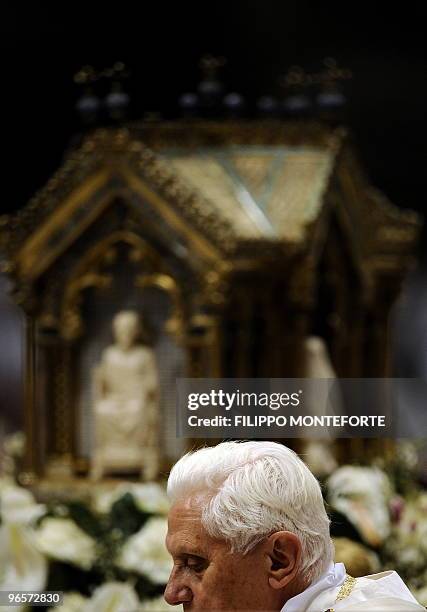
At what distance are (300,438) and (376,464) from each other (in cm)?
19

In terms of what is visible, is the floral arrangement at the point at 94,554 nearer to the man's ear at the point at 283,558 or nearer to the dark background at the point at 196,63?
the dark background at the point at 196,63

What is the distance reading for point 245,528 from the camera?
1891mm

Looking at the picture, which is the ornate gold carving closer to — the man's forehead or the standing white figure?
the standing white figure

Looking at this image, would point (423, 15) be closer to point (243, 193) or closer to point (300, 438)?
point (243, 193)

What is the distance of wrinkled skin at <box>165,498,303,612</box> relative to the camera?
1.90m

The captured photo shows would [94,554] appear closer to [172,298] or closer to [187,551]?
[172,298]

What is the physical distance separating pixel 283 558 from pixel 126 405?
1.52 metres

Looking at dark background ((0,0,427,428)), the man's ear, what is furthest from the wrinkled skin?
dark background ((0,0,427,428))

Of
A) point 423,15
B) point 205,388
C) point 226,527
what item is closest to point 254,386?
point 205,388

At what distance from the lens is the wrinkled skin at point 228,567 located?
74.6 inches

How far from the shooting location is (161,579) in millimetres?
3068

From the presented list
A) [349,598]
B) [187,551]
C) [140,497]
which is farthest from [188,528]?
[140,497]

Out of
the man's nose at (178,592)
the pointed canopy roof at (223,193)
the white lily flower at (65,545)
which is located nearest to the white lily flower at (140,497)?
the white lily flower at (65,545)

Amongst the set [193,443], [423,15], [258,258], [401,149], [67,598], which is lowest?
[67,598]
